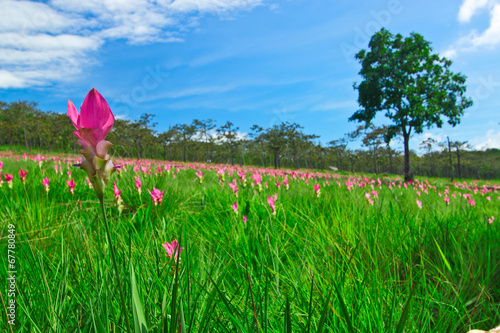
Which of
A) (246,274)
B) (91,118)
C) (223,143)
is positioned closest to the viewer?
(91,118)

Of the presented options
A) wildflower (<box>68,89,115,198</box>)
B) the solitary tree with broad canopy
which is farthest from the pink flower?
the solitary tree with broad canopy

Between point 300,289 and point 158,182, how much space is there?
10.6 ft

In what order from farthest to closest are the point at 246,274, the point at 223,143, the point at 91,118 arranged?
the point at 223,143 < the point at 246,274 < the point at 91,118

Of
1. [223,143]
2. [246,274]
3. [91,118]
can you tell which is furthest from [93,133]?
[223,143]

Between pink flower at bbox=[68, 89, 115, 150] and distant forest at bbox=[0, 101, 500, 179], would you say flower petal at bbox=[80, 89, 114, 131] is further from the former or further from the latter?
distant forest at bbox=[0, 101, 500, 179]

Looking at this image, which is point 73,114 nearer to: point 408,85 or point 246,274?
point 246,274

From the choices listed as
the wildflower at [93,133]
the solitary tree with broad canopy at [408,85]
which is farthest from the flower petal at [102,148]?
the solitary tree with broad canopy at [408,85]

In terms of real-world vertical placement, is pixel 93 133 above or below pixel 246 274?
above

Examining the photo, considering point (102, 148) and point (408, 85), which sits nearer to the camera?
point (102, 148)

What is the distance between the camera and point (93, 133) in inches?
25.6

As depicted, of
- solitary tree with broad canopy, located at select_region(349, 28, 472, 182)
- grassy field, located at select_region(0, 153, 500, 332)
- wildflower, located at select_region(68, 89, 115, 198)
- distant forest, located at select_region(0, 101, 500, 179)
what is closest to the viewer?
wildflower, located at select_region(68, 89, 115, 198)

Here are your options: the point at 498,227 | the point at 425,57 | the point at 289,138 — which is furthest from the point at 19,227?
the point at 289,138

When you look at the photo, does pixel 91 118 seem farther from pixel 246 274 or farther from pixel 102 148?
pixel 246 274

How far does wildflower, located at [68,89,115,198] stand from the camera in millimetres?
634
